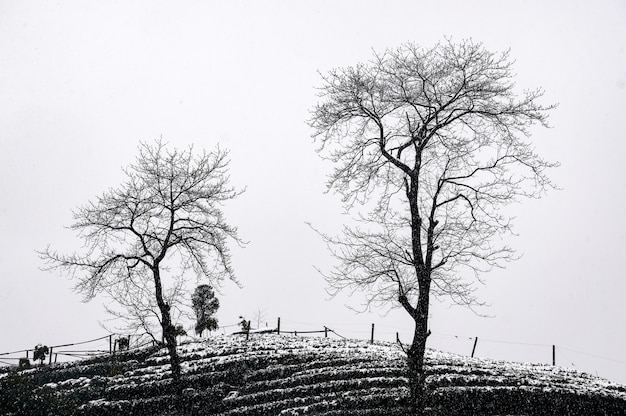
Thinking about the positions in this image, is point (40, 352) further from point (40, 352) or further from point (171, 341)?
point (171, 341)

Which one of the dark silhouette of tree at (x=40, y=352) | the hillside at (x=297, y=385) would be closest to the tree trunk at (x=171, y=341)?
the hillside at (x=297, y=385)

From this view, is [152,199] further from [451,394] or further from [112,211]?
[451,394]

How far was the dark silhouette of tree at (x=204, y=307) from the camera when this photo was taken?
1747 inches

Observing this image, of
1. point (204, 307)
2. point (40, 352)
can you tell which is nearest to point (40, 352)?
point (40, 352)

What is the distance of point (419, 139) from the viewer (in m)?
20.5

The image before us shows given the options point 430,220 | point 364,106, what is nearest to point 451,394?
point 430,220

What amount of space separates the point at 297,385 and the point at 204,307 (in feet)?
78.8

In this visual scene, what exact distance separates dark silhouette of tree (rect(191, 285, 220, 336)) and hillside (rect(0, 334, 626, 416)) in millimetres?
13878

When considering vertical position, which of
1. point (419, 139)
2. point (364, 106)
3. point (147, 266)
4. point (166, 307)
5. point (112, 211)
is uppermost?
point (364, 106)

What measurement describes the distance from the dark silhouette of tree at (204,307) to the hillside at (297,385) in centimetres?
1388

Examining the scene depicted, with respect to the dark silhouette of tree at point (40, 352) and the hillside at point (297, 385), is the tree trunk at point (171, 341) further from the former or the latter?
the dark silhouette of tree at point (40, 352)

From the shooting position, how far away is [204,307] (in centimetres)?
4509

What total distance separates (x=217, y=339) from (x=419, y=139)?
18.8 m

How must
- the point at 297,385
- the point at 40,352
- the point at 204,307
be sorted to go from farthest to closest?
the point at 204,307
the point at 40,352
the point at 297,385
